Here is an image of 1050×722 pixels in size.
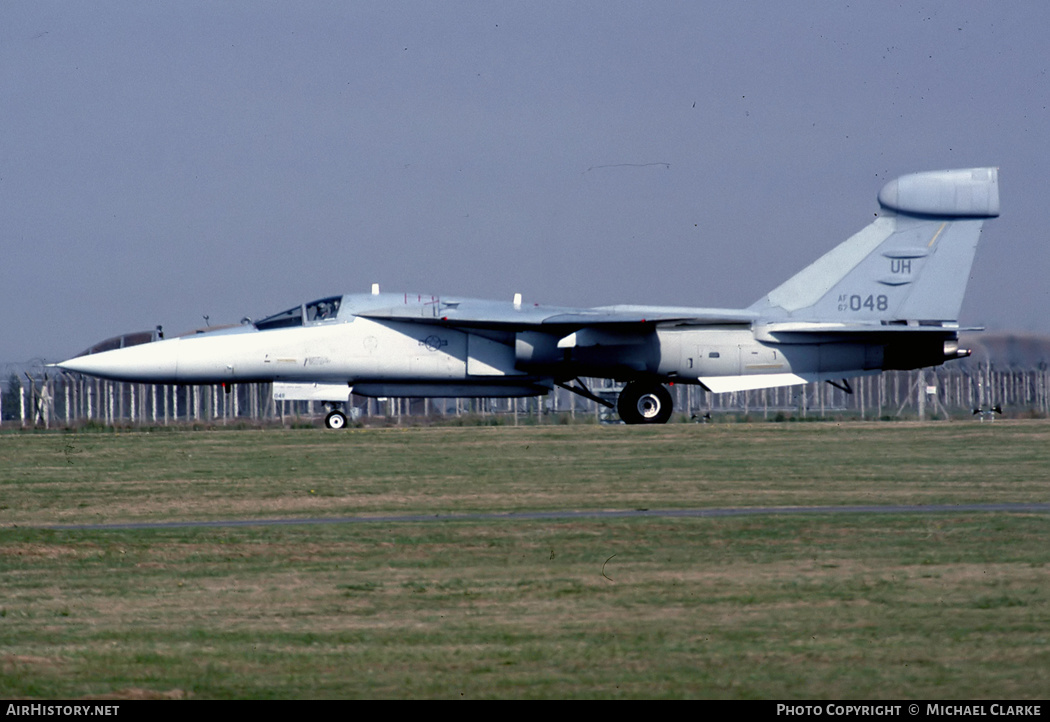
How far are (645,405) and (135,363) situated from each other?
35.0ft

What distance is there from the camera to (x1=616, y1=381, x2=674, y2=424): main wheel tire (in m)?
28.4

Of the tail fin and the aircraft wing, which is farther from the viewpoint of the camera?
the tail fin

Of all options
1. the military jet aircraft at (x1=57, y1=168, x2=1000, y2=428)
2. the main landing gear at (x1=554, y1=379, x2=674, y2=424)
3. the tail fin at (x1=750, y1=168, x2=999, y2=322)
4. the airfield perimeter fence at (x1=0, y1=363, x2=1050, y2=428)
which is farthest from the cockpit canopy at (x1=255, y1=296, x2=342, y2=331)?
the tail fin at (x1=750, y1=168, x2=999, y2=322)

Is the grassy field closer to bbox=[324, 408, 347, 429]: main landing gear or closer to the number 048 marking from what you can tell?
bbox=[324, 408, 347, 429]: main landing gear

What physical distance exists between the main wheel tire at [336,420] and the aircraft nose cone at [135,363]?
11.0 feet

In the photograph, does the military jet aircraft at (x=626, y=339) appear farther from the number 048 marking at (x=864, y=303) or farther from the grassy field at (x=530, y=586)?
the grassy field at (x=530, y=586)

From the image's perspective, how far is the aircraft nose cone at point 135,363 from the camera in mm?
28281

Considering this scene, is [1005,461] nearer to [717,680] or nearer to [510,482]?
[510,482]

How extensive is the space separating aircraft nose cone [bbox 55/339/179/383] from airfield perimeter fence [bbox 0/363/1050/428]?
3136mm

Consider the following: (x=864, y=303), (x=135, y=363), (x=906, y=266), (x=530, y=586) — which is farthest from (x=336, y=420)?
(x=530, y=586)

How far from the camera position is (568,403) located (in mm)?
40156

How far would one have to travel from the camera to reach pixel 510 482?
1564 centimetres

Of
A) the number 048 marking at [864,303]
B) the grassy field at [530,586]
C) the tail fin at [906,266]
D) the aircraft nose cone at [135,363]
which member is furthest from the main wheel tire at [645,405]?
the grassy field at [530,586]
